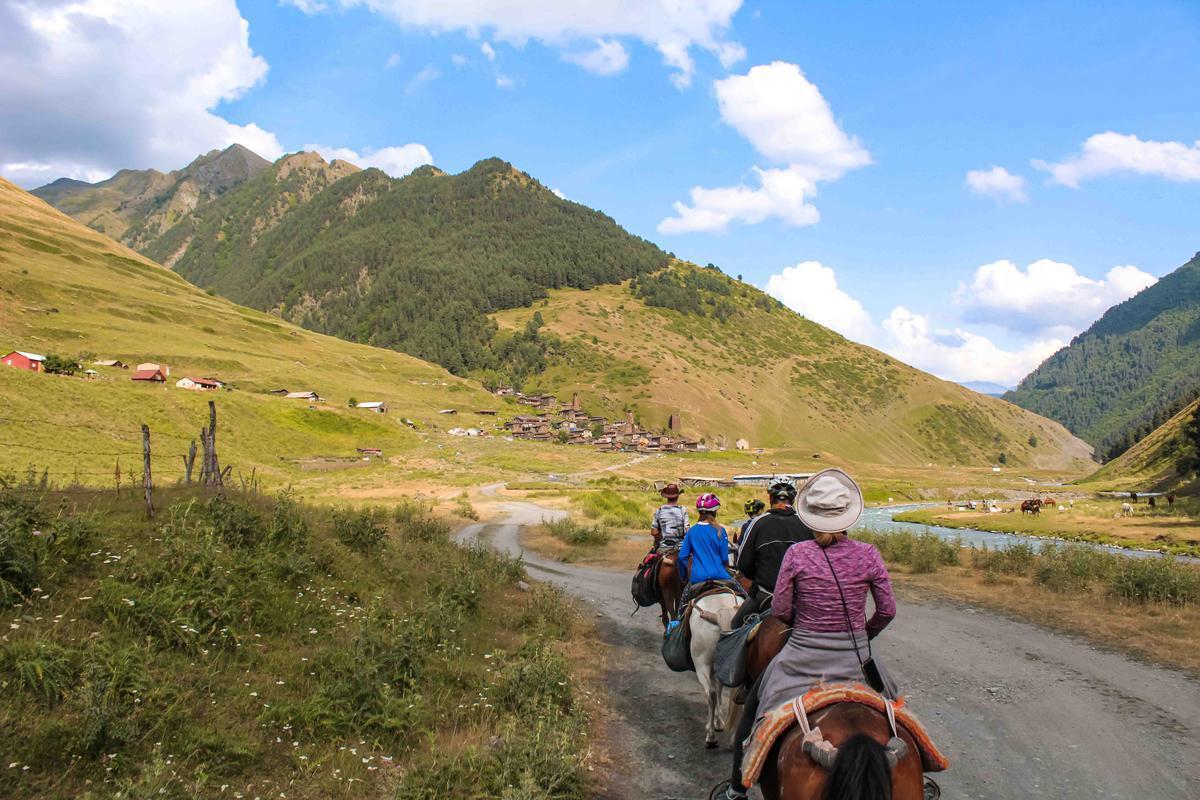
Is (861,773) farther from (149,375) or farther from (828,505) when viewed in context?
(149,375)

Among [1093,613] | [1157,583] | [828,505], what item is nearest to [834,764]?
[828,505]

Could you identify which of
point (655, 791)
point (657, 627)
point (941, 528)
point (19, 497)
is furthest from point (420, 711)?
point (941, 528)

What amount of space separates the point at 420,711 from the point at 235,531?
4664 mm

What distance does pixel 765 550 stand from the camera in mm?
7395

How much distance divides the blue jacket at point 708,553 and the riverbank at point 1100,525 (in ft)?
107

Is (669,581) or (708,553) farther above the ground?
(708,553)

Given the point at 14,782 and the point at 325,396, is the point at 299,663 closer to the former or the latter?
the point at 14,782

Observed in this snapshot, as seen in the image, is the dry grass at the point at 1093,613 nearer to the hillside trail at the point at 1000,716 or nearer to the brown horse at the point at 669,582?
the hillside trail at the point at 1000,716

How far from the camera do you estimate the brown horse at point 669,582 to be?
10820 millimetres

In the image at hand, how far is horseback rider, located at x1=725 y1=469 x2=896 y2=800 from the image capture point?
476 cm

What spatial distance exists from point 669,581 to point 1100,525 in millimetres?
44577

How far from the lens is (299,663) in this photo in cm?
773

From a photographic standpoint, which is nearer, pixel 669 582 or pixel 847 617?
pixel 847 617

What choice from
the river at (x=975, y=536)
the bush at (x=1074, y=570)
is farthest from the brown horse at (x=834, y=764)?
the river at (x=975, y=536)
